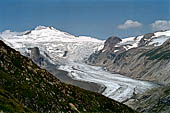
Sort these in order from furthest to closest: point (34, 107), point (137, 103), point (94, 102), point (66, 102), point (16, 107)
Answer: point (137, 103), point (94, 102), point (66, 102), point (34, 107), point (16, 107)

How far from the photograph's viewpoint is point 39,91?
6519 cm

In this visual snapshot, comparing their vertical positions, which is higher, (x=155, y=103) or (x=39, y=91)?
(x=39, y=91)

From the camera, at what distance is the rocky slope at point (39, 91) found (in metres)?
61.1

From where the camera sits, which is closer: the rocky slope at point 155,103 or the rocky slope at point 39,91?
the rocky slope at point 39,91

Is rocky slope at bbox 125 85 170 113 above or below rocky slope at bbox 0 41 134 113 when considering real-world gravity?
below

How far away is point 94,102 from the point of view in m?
78.5

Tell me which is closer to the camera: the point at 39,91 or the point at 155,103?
the point at 39,91

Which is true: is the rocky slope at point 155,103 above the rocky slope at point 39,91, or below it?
below

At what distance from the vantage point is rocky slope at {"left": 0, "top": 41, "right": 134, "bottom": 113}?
61.1m

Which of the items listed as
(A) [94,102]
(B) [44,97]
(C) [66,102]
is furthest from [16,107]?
(A) [94,102]

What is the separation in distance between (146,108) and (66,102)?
9374 cm

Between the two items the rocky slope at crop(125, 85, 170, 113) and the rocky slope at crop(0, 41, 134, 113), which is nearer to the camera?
the rocky slope at crop(0, 41, 134, 113)

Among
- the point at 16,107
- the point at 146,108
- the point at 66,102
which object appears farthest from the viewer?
the point at 146,108

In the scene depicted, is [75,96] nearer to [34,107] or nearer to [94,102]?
[94,102]
